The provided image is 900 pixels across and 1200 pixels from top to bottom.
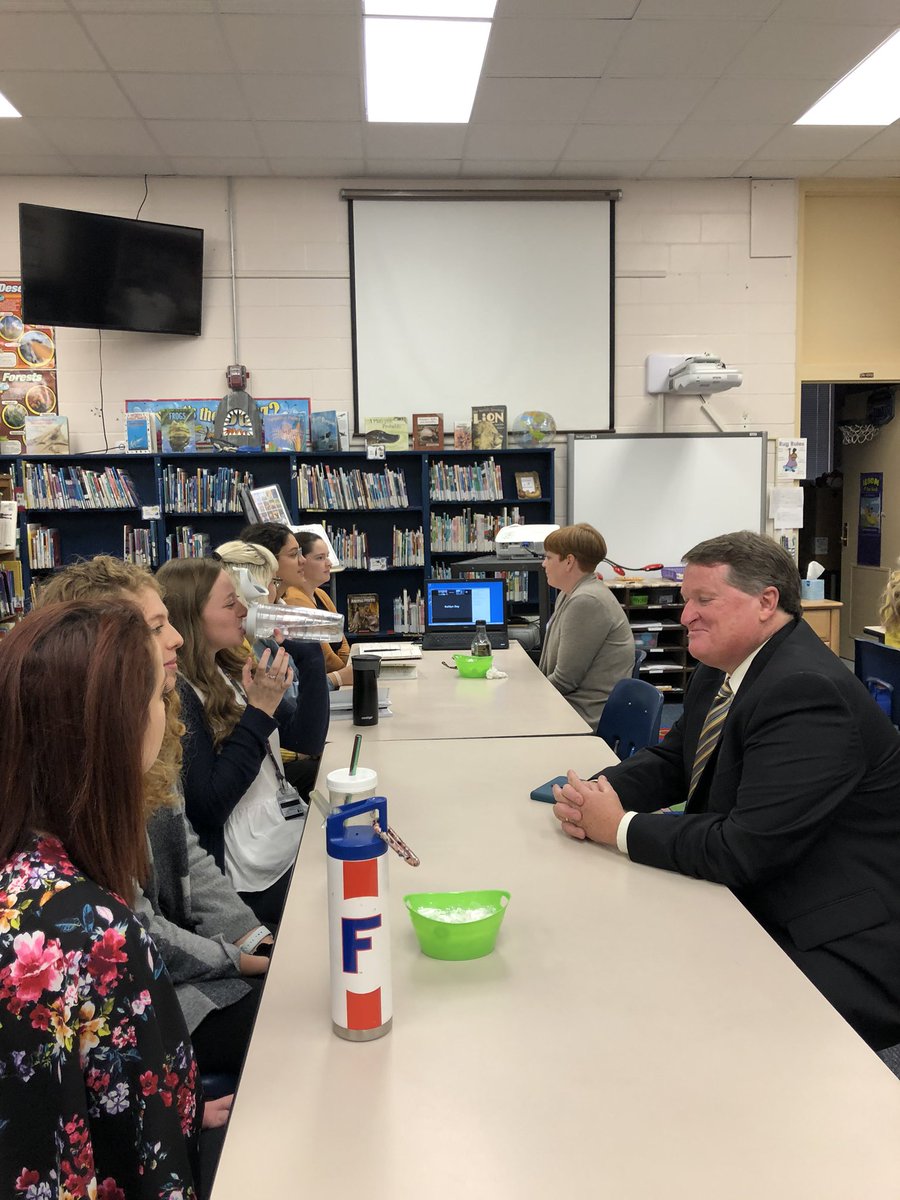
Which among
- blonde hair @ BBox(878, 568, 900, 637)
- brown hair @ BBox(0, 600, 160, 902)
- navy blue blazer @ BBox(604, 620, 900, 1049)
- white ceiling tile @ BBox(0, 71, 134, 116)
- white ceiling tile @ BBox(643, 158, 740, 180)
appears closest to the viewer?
brown hair @ BBox(0, 600, 160, 902)

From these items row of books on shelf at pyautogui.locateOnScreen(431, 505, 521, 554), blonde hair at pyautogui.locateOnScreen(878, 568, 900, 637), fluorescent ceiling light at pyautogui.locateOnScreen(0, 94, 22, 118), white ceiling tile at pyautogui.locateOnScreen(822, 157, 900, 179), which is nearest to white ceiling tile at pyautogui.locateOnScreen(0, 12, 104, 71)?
fluorescent ceiling light at pyautogui.locateOnScreen(0, 94, 22, 118)

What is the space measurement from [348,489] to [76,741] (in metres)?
4.92

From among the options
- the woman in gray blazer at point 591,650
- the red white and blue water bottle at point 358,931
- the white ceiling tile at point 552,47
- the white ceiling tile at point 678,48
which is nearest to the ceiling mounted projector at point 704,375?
the white ceiling tile at point 678,48

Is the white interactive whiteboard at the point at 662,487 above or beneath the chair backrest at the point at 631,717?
above

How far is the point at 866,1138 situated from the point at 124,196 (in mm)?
6448

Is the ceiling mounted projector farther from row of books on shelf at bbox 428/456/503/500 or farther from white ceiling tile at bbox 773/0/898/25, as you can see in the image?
white ceiling tile at bbox 773/0/898/25

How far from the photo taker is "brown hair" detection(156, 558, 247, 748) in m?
2.05

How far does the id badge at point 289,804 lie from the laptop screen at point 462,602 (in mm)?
1936

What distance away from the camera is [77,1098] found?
83 cm

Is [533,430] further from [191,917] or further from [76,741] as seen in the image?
[76,741]

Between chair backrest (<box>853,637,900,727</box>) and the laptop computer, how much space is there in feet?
5.37

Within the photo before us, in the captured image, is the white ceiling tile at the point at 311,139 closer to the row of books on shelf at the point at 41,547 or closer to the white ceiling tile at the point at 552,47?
the white ceiling tile at the point at 552,47

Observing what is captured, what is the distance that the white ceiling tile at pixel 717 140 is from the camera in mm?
5230

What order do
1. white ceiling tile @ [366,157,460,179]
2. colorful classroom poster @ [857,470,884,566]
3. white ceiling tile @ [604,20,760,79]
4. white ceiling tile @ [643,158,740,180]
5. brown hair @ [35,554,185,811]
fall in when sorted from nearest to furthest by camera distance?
brown hair @ [35,554,185,811] → white ceiling tile @ [604,20,760,79] → white ceiling tile @ [366,157,460,179] → white ceiling tile @ [643,158,740,180] → colorful classroom poster @ [857,470,884,566]
